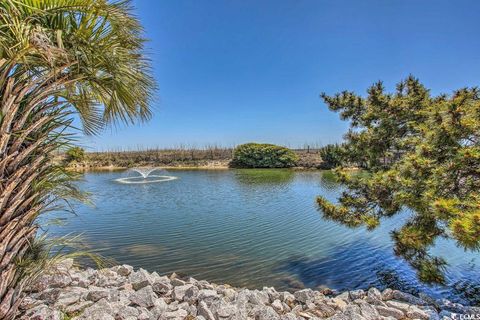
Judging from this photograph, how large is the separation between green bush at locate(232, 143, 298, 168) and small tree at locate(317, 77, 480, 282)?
31.5 metres

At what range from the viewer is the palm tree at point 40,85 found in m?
1.96

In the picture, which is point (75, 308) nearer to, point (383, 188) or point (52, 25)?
point (52, 25)

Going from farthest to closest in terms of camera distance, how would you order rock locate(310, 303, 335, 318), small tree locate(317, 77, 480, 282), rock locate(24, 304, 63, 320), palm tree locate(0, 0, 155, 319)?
rock locate(310, 303, 335, 318) < small tree locate(317, 77, 480, 282) < rock locate(24, 304, 63, 320) < palm tree locate(0, 0, 155, 319)

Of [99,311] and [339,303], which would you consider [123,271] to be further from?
[339,303]

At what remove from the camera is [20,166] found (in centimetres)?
220

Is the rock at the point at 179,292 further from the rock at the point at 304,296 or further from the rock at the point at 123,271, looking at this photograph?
the rock at the point at 304,296

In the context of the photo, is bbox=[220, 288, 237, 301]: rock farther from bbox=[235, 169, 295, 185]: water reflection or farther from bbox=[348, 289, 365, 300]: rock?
bbox=[235, 169, 295, 185]: water reflection

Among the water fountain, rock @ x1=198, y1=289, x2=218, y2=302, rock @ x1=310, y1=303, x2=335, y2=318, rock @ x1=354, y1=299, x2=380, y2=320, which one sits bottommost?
rock @ x1=310, y1=303, x2=335, y2=318

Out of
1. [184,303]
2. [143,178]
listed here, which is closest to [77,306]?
[184,303]

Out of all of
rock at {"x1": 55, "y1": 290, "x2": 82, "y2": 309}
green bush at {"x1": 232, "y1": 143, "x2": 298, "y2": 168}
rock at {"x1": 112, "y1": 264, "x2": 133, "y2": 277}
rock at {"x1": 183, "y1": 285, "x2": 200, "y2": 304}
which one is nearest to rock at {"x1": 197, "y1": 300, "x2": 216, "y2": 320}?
rock at {"x1": 183, "y1": 285, "x2": 200, "y2": 304}

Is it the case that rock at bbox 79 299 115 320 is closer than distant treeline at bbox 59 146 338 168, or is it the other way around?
rock at bbox 79 299 115 320

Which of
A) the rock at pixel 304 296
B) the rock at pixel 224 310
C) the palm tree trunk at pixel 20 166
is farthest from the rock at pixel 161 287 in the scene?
the palm tree trunk at pixel 20 166

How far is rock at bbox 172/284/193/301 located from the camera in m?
3.99

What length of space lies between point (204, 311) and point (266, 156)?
34.7 meters
